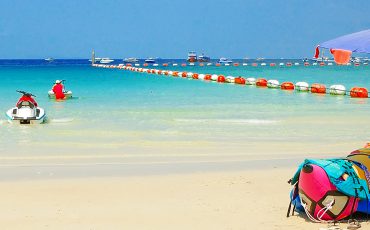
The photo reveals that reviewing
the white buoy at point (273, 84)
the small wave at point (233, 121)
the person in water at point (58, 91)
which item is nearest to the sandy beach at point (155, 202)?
the small wave at point (233, 121)

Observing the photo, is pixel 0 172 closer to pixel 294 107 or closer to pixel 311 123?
pixel 311 123

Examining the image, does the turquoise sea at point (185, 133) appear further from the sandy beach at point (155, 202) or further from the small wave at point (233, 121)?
the sandy beach at point (155, 202)

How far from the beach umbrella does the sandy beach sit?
211 cm

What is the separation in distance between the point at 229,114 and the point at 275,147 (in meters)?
9.19

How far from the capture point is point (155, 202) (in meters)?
8.54

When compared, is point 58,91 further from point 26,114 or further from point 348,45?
point 348,45

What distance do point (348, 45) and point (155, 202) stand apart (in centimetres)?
335

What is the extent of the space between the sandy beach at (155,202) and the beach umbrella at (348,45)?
211cm

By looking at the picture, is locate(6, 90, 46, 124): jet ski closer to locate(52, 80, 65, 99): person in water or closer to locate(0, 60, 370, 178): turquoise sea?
locate(0, 60, 370, 178): turquoise sea

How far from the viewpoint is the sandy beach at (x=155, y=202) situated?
24.5 feet

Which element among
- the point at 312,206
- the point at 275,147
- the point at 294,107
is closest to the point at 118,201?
the point at 312,206

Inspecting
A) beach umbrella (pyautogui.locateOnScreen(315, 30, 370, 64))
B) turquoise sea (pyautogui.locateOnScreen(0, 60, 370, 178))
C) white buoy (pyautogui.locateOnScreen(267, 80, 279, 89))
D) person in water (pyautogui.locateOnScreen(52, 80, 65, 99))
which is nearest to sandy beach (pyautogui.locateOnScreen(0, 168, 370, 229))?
turquoise sea (pyautogui.locateOnScreen(0, 60, 370, 178))

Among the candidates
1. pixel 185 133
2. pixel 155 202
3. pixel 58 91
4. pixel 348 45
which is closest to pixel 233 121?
pixel 185 133

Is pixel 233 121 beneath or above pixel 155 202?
beneath
